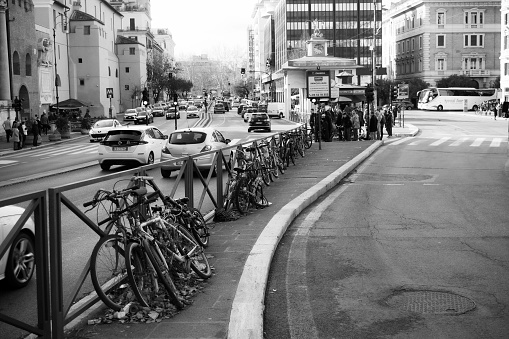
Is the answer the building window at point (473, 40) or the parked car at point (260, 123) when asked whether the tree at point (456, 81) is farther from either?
→ the parked car at point (260, 123)

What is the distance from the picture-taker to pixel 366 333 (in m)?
6.01

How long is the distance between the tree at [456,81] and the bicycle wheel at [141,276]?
104m

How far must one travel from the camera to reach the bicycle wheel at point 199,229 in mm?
8438

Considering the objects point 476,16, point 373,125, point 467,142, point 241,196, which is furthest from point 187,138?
point 476,16

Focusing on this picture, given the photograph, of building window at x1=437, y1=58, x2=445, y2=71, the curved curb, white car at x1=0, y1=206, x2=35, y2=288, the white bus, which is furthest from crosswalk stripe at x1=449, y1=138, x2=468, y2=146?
building window at x1=437, y1=58, x2=445, y2=71

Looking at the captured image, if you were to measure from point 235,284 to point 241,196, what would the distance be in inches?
192

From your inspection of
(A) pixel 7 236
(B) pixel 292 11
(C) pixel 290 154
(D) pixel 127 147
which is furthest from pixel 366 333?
(B) pixel 292 11

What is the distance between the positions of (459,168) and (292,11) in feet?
358

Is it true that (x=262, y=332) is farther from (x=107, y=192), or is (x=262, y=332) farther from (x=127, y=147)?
(x=127, y=147)

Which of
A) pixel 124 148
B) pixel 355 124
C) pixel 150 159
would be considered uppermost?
pixel 355 124

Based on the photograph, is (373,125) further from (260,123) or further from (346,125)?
(260,123)

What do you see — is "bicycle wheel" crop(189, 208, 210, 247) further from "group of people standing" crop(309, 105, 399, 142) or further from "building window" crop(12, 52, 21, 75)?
"building window" crop(12, 52, 21, 75)

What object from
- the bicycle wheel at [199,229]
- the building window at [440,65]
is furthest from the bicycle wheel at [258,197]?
the building window at [440,65]

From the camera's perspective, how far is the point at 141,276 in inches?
239
